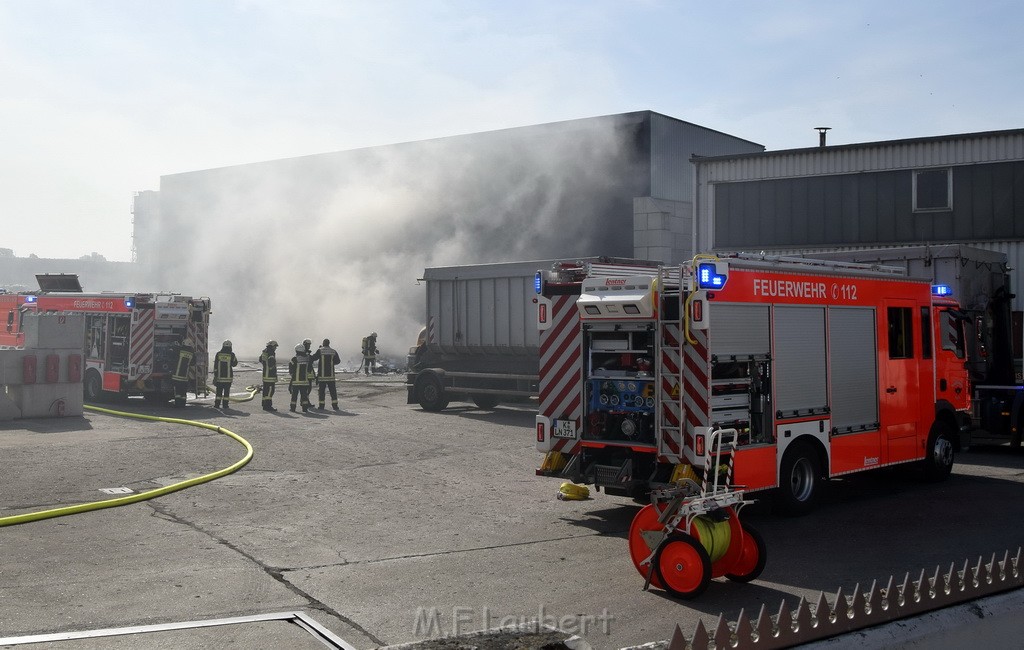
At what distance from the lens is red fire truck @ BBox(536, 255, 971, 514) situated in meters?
8.66

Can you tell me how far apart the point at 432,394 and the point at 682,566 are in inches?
562

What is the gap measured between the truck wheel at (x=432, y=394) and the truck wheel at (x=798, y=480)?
38.0 feet

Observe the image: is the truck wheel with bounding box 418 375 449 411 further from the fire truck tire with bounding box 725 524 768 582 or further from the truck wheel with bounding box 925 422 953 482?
the fire truck tire with bounding box 725 524 768 582

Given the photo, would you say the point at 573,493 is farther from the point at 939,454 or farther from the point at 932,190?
the point at 932,190

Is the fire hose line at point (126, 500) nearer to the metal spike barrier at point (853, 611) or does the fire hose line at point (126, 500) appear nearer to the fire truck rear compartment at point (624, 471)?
the fire truck rear compartment at point (624, 471)

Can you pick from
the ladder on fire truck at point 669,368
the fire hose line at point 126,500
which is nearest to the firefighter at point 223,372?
the fire hose line at point 126,500

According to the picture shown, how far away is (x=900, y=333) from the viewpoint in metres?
11.3

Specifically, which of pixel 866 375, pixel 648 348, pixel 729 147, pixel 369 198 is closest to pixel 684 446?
pixel 648 348

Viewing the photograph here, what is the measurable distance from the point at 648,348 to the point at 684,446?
41.7 inches

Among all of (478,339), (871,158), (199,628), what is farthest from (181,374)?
(871,158)

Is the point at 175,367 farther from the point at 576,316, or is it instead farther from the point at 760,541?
the point at 760,541

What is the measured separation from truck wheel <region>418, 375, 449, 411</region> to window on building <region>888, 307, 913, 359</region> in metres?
11.1

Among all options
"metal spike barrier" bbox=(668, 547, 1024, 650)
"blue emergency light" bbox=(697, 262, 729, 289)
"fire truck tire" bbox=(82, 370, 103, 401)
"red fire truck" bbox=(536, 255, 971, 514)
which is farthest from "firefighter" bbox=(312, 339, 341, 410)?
"metal spike barrier" bbox=(668, 547, 1024, 650)

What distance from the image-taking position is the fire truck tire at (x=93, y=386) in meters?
21.8
